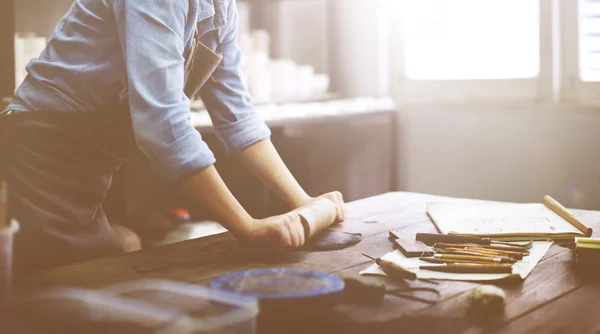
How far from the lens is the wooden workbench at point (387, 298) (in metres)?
0.84

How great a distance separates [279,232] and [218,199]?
127mm

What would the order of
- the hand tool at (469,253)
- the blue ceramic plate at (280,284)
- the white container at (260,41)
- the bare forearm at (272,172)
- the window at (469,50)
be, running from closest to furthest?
1. the blue ceramic plate at (280,284)
2. the hand tool at (469,253)
3. the bare forearm at (272,172)
4. the window at (469,50)
5. the white container at (260,41)

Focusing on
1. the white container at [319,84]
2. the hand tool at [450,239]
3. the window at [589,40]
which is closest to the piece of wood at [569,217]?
the hand tool at [450,239]

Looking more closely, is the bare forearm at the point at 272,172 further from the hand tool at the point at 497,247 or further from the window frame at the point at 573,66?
the window frame at the point at 573,66

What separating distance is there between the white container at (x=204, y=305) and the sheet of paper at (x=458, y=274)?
431 mm

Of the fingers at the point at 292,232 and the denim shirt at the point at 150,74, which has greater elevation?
the denim shirt at the point at 150,74

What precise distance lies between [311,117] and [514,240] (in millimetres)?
1856

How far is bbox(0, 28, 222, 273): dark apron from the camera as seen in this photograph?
1318 millimetres

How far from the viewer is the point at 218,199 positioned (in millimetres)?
1229

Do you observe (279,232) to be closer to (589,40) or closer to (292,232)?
(292,232)

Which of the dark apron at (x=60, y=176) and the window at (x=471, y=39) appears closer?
the dark apron at (x=60, y=176)

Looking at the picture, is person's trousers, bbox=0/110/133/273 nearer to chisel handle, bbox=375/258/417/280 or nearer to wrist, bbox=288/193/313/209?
wrist, bbox=288/193/313/209

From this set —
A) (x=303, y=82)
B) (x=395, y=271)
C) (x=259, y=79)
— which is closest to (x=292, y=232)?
(x=395, y=271)

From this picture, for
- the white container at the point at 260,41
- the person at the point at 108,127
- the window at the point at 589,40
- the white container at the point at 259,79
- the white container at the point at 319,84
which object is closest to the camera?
the person at the point at 108,127
